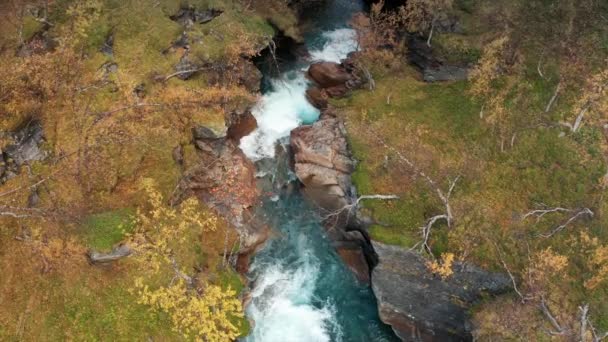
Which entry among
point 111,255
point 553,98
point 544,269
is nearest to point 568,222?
point 544,269

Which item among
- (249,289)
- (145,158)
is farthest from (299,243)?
(145,158)

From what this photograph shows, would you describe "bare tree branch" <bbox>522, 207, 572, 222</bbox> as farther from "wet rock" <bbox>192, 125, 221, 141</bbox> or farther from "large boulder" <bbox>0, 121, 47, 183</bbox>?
"large boulder" <bbox>0, 121, 47, 183</bbox>

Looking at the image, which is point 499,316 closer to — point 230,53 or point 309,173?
point 309,173

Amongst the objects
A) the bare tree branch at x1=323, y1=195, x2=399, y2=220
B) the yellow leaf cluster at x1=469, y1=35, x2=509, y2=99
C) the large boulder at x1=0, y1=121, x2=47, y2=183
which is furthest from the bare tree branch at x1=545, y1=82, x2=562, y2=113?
the large boulder at x1=0, y1=121, x2=47, y2=183

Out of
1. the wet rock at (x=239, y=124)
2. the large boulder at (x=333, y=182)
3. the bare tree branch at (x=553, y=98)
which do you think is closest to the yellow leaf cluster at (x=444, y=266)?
the large boulder at (x=333, y=182)

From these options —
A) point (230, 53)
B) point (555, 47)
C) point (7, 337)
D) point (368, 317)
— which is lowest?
point (368, 317)

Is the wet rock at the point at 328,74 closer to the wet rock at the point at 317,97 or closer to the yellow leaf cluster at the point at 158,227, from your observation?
the wet rock at the point at 317,97

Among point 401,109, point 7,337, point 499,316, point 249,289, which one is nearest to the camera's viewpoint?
point 7,337
